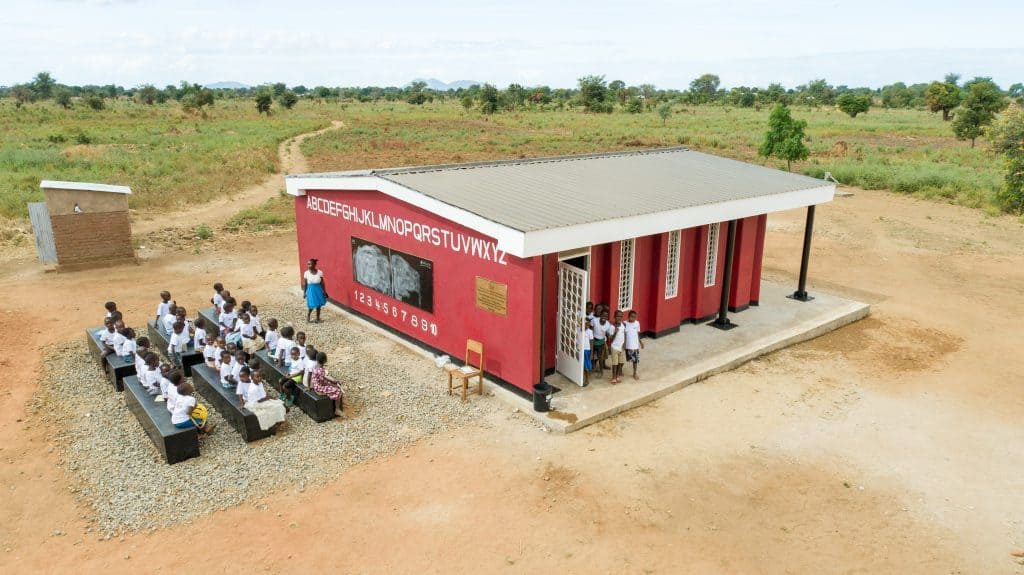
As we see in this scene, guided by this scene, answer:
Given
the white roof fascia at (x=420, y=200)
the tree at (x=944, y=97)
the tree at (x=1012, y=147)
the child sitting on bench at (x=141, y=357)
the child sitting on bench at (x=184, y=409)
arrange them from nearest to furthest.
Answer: the child sitting on bench at (x=184, y=409)
the white roof fascia at (x=420, y=200)
the child sitting on bench at (x=141, y=357)
the tree at (x=1012, y=147)
the tree at (x=944, y=97)

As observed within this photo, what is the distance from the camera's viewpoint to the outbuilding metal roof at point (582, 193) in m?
10.2

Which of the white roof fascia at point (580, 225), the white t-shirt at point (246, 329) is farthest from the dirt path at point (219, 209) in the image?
the white t-shirt at point (246, 329)

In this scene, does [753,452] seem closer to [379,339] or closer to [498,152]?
[379,339]

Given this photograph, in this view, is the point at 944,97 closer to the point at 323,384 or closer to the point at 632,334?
the point at 632,334

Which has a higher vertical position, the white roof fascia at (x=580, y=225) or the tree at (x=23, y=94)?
the tree at (x=23, y=94)

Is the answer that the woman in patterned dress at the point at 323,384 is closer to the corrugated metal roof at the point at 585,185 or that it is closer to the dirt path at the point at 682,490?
the dirt path at the point at 682,490

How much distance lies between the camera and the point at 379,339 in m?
13.6

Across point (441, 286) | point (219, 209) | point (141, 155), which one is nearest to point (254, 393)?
point (441, 286)

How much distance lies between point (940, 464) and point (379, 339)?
979 cm

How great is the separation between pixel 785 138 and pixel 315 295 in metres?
25.1

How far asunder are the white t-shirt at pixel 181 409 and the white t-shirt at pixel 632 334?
6.69 meters

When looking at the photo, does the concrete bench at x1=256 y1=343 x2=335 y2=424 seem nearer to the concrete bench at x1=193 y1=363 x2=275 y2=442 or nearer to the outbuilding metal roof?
the concrete bench at x1=193 y1=363 x2=275 y2=442

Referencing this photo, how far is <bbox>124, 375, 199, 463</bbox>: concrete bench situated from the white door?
229 inches

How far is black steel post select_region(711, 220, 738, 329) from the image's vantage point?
13.7 m
